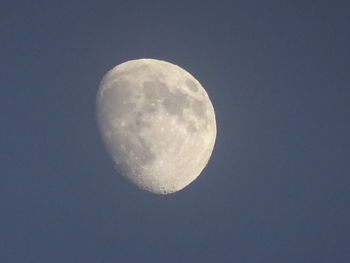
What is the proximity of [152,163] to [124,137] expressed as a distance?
3.55ft

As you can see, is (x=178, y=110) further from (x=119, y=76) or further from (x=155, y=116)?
(x=119, y=76)

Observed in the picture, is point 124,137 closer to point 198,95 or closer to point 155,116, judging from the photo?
point 155,116

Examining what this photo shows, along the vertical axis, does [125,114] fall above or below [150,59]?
below

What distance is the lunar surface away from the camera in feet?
64.6

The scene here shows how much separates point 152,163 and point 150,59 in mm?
Answer: 3344

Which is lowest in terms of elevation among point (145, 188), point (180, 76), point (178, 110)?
point (145, 188)

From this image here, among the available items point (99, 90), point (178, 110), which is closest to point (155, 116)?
point (178, 110)

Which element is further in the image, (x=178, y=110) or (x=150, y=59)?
(x=150, y=59)

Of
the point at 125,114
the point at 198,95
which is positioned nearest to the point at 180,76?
the point at 198,95

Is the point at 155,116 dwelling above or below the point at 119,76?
below

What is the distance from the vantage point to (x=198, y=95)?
831 inches

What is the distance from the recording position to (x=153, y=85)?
2012 centimetres

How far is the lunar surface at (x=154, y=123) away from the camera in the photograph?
19703 mm

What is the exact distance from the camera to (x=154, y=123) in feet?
64.2
